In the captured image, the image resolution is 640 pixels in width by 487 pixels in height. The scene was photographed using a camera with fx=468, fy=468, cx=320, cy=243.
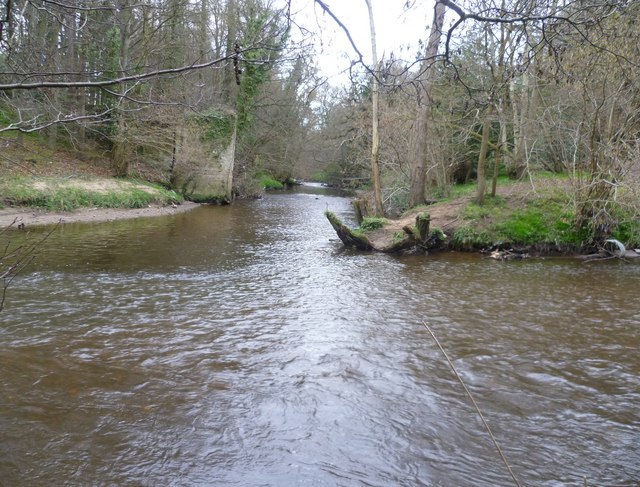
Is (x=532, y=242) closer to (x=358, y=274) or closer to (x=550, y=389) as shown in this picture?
(x=358, y=274)

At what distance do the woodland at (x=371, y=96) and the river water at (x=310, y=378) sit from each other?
8.01 feet

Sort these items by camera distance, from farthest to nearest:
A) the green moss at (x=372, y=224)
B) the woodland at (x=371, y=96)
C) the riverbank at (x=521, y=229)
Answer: the green moss at (x=372, y=224) → the riverbank at (x=521, y=229) → the woodland at (x=371, y=96)

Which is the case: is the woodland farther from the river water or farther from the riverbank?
the river water

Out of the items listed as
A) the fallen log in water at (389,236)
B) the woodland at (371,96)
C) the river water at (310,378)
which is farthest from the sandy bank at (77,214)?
the fallen log in water at (389,236)

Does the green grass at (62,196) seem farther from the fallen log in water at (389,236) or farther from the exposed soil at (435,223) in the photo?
the exposed soil at (435,223)

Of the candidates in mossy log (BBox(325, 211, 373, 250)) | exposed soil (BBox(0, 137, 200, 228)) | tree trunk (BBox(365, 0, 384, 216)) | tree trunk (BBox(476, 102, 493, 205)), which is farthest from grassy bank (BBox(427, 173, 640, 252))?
exposed soil (BBox(0, 137, 200, 228))

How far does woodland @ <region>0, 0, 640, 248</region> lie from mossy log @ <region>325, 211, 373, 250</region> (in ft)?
12.2

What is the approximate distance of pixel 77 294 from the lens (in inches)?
300

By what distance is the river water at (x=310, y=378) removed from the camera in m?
3.64

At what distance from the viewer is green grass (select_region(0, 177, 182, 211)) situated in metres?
14.8

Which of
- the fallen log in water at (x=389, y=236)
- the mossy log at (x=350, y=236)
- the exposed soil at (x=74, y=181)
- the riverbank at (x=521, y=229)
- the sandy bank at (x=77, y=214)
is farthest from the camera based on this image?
the exposed soil at (x=74, y=181)

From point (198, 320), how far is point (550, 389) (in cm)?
454

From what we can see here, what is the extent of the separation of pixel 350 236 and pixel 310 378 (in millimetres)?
8299

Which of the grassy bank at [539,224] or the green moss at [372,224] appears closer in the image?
the grassy bank at [539,224]
